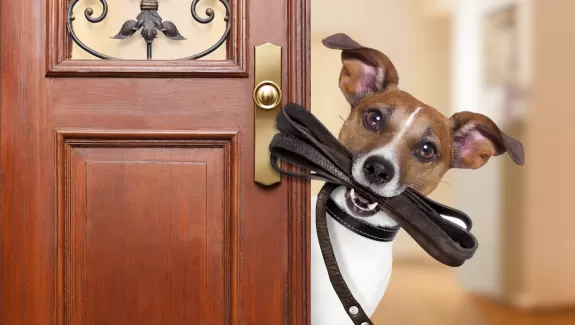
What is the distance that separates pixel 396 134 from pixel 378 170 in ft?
0.29

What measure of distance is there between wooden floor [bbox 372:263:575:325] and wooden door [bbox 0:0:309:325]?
208 mm

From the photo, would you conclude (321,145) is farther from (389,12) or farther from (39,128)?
(39,128)

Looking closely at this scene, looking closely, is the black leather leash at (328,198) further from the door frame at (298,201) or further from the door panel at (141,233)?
the door panel at (141,233)

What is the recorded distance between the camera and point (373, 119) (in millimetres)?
1256

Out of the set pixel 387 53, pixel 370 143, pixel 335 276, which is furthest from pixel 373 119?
pixel 335 276

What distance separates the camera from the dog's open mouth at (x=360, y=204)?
4.12 ft

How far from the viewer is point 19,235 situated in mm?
1278

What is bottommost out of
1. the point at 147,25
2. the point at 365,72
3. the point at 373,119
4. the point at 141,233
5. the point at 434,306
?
the point at 434,306

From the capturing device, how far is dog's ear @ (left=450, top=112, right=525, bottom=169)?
50.2 inches

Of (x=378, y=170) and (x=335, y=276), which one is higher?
(x=378, y=170)

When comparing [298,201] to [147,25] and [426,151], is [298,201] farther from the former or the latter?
[147,25]

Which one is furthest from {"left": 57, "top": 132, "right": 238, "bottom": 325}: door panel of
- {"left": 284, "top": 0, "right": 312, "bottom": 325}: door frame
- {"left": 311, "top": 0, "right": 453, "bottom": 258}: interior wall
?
{"left": 311, "top": 0, "right": 453, "bottom": 258}: interior wall

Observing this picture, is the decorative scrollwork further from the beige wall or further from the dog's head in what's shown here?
the beige wall

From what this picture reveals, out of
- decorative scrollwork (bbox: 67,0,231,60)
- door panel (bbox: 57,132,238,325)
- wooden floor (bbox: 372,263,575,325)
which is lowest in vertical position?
wooden floor (bbox: 372,263,575,325)
